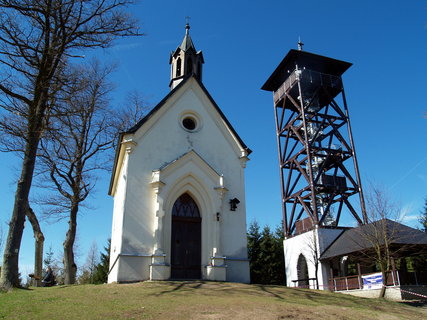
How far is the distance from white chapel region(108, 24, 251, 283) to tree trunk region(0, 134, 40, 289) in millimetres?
3474

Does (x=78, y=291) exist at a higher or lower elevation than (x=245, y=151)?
lower

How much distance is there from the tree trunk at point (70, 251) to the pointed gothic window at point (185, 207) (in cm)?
864

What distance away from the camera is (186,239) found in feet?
50.4

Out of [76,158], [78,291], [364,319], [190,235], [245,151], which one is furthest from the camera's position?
[76,158]

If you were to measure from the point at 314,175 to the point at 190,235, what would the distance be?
A: 1880 cm

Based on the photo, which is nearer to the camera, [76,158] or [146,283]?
[146,283]

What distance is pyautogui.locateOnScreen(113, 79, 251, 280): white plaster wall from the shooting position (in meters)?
14.6

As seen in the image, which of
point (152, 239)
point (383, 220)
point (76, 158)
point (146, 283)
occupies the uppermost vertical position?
point (76, 158)

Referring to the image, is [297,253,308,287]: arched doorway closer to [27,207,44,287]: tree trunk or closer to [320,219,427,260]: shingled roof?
[320,219,427,260]: shingled roof

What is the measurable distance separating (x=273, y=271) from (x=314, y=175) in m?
12.6

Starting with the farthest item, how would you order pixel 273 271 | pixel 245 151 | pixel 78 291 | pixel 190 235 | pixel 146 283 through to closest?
pixel 273 271
pixel 245 151
pixel 190 235
pixel 146 283
pixel 78 291

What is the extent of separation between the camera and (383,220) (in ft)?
64.5

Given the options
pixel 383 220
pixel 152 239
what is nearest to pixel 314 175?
pixel 383 220

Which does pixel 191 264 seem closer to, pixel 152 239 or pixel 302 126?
pixel 152 239
